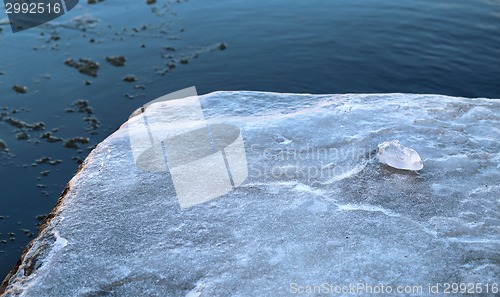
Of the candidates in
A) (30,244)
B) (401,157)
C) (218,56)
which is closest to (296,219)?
(401,157)

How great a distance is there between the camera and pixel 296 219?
2838mm

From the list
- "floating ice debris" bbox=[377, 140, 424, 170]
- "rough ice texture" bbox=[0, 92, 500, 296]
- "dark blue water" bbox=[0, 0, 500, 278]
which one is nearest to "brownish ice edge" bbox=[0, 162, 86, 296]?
"rough ice texture" bbox=[0, 92, 500, 296]

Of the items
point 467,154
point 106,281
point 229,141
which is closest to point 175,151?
point 229,141

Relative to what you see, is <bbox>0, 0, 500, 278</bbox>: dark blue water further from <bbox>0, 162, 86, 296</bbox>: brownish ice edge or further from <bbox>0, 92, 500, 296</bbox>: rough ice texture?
<bbox>0, 92, 500, 296</bbox>: rough ice texture

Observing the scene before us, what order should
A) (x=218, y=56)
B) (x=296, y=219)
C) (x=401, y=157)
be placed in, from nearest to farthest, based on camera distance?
1. (x=296, y=219)
2. (x=401, y=157)
3. (x=218, y=56)

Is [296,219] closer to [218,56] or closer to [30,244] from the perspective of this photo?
[30,244]

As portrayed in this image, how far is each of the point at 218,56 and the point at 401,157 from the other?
12.7ft

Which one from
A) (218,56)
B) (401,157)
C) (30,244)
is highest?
(401,157)

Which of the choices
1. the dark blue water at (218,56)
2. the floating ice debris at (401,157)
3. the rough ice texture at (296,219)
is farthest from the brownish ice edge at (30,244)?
the floating ice debris at (401,157)

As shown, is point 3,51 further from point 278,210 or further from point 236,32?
point 278,210

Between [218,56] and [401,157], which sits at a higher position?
[401,157]

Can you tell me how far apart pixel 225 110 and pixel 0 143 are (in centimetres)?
258

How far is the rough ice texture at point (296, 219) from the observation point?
251cm

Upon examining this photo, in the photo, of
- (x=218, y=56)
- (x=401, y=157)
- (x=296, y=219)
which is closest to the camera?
(x=296, y=219)
